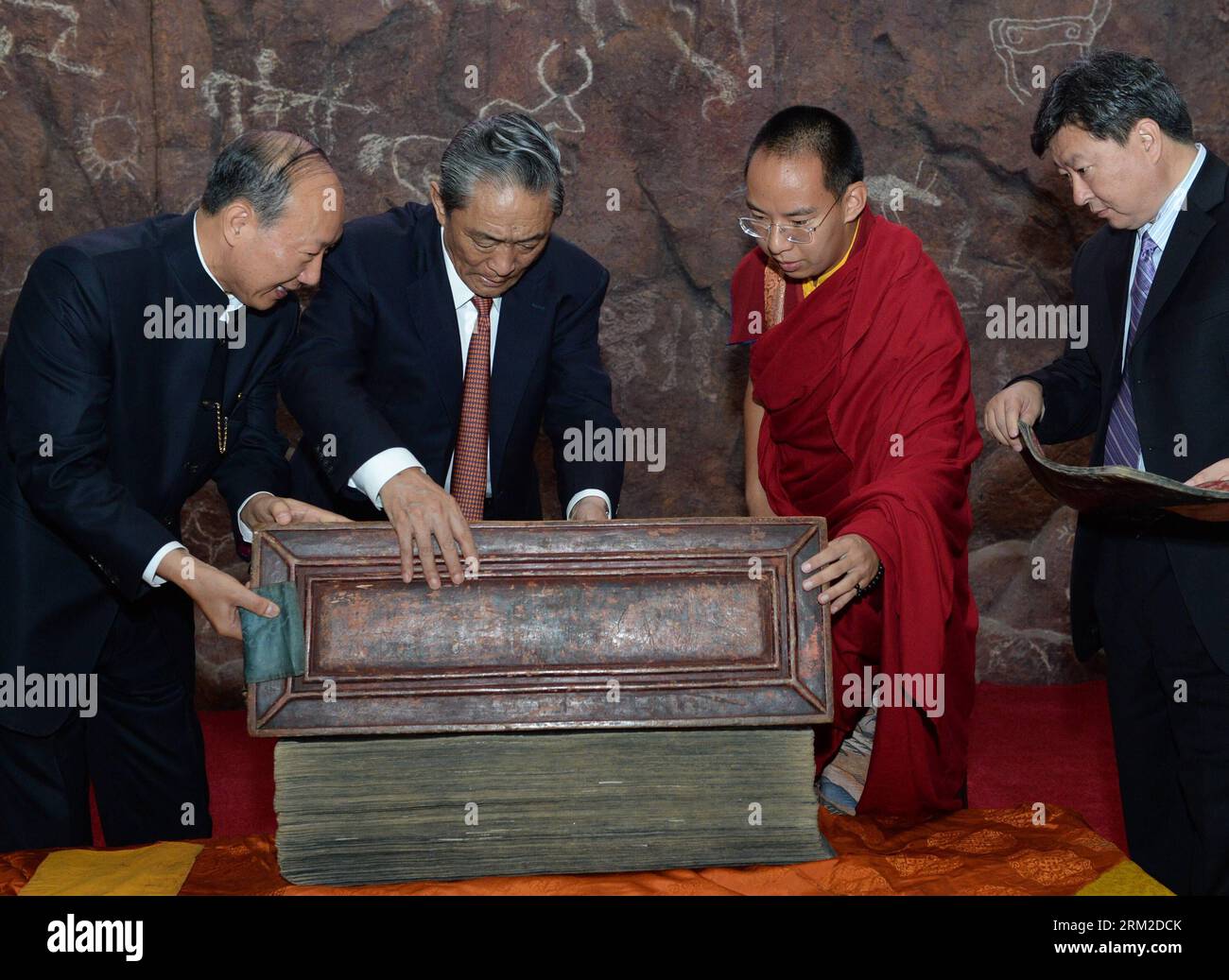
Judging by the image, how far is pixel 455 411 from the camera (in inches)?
95.3

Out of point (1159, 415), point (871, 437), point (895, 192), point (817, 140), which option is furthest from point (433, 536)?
point (895, 192)

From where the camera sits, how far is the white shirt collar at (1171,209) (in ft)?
7.23

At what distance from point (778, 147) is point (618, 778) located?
1.25 meters

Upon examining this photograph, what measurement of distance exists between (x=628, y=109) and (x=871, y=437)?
82.9 inches

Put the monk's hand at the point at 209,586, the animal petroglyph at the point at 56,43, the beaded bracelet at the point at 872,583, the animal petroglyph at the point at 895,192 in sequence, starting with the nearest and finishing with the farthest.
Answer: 1. the monk's hand at the point at 209,586
2. the beaded bracelet at the point at 872,583
3. the animal petroglyph at the point at 56,43
4. the animal petroglyph at the point at 895,192

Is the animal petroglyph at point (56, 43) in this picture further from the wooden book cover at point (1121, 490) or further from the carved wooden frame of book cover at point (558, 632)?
the wooden book cover at point (1121, 490)

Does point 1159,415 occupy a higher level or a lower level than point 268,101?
lower

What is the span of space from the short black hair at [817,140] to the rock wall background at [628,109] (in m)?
1.77

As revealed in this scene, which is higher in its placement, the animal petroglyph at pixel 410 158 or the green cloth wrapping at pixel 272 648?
the animal petroglyph at pixel 410 158

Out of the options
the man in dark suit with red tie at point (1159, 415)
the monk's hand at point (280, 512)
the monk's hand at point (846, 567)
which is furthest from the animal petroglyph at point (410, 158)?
the monk's hand at point (846, 567)

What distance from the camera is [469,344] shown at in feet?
8.00

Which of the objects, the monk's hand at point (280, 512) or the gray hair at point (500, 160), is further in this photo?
the gray hair at point (500, 160)

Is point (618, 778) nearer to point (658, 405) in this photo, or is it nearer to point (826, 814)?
point (826, 814)

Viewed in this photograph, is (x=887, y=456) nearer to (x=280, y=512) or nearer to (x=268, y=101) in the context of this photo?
(x=280, y=512)
